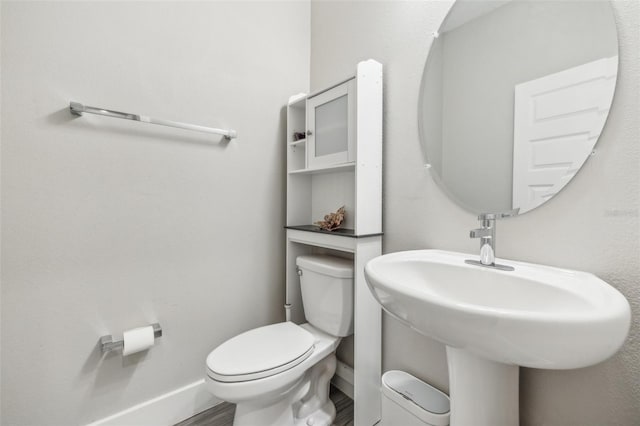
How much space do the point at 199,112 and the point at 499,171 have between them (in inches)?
52.4

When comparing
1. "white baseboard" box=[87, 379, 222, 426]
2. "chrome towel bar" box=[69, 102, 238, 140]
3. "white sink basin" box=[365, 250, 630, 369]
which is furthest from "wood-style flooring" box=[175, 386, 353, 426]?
"chrome towel bar" box=[69, 102, 238, 140]

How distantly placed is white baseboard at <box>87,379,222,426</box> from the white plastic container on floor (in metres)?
0.89

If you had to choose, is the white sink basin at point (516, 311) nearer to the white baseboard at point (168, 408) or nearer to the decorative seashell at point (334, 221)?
the decorative seashell at point (334, 221)

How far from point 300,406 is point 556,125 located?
1492mm

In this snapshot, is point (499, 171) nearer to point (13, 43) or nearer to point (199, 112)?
point (199, 112)

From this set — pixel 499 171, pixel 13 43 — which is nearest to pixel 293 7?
pixel 13 43

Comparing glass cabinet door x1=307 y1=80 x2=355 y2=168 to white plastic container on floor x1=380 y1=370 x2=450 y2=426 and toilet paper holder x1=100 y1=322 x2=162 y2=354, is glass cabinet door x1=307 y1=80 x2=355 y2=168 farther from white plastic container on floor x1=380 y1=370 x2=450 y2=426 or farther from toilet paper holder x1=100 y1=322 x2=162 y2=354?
toilet paper holder x1=100 y1=322 x2=162 y2=354

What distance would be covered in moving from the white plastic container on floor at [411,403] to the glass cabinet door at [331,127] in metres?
0.95

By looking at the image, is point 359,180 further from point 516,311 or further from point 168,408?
point 168,408

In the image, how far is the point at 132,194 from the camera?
3.97ft

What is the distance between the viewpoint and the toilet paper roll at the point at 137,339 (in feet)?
3.69

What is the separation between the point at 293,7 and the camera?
66.3 inches

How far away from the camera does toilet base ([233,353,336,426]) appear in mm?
1103

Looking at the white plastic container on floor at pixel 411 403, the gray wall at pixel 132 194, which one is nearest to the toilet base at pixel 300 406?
the white plastic container on floor at pixel 411 403
